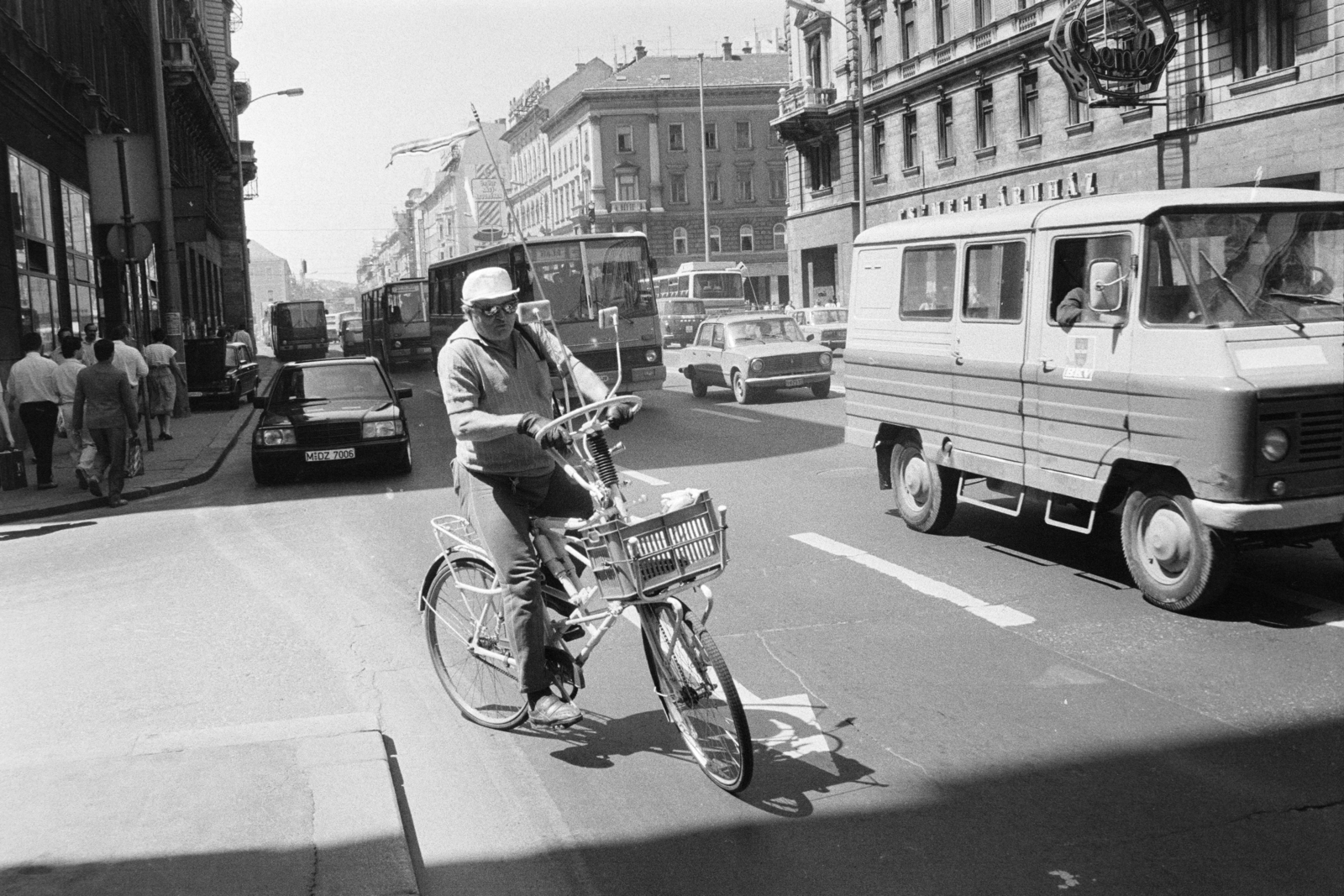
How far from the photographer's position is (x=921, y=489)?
10.4 meters

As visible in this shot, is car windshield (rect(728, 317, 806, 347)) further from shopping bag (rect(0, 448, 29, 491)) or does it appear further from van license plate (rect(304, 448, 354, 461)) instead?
shopping bag (rect(0, 448, 29, 491))

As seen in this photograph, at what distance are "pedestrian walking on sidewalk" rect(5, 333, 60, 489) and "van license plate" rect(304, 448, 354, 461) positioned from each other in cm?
333

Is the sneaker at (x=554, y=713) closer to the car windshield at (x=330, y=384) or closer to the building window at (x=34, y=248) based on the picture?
the car windshield at (x=330, y=384)

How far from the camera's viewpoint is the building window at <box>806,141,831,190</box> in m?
55.9

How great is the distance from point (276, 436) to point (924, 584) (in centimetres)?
926

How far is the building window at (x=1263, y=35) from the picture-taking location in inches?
1169

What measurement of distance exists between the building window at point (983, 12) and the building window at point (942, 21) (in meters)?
1.71

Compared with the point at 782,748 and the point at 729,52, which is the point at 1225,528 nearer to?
the point at 782,748

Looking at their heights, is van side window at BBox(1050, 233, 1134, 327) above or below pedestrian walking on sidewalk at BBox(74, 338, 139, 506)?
above

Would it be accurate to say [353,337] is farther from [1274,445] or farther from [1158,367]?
[1274,445]

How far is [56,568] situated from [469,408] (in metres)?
6.74

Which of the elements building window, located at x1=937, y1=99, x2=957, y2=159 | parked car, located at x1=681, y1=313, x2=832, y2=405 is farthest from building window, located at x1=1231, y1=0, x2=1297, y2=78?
building window, located at x1=937, y1=99, x2=957, y2=159

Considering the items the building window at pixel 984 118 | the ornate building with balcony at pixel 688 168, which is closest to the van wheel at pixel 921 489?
the building window at pixel 984 118

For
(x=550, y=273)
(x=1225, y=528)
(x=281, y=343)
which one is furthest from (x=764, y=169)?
(x=1225, y=528)
